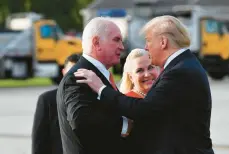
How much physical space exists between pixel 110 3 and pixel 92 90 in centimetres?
8191

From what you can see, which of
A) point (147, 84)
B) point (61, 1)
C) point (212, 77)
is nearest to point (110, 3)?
point (61, 1)

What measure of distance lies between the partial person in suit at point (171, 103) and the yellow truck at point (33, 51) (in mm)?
26973

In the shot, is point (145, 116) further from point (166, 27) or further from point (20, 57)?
point (20, 57)

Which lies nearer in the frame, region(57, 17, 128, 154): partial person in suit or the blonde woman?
region(57, 17, 128, 154): partial person in suit

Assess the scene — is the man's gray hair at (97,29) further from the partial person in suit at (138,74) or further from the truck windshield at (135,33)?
the truck windshield at (135,33)

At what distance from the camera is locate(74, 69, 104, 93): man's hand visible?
4027mm

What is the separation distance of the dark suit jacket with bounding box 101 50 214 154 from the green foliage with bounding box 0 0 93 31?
240ft

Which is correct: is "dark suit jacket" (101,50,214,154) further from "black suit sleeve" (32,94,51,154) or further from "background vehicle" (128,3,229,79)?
"background vehicle" (128,3,229,79)

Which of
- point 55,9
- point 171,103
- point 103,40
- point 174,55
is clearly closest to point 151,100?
point 171,103

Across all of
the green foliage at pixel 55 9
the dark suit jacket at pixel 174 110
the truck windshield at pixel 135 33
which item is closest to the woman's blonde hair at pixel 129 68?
the dark suit jacket at pixel 174 110

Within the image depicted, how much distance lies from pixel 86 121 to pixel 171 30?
60cm

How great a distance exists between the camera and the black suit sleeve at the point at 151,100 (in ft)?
13.4

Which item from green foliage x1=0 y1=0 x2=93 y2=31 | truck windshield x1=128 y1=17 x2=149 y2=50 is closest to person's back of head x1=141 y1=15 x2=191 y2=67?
truck windshield x1=128 y1=17 x2=149 y2=50

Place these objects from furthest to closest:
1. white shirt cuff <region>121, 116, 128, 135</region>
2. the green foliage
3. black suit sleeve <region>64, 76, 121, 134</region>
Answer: the green foliage → white shirt cuff <region>121, 116, 128, 135</region> → black suit sleeve <region>64, 76, 121, 134</region>
